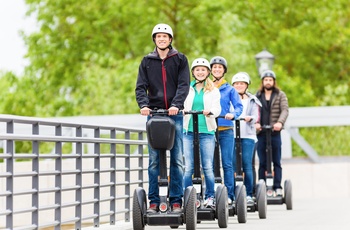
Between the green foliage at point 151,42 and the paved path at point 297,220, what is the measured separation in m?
23.3

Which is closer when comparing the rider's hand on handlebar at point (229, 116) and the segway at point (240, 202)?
the rider's hand on handlebar at point (229, 116)

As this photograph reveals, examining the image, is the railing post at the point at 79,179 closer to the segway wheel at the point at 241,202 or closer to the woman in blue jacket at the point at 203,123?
the woman in blue jacket at the point at 203,123

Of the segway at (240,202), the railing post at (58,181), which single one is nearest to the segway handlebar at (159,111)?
the railing post at (58,181)

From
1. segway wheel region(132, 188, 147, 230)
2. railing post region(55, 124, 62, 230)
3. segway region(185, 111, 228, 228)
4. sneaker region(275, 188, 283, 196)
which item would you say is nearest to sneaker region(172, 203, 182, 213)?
segway wheel region(132, 188, 147, 230)

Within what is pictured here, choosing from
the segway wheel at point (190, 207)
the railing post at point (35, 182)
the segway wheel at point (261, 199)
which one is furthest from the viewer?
the segway wheel at point (261, 199)

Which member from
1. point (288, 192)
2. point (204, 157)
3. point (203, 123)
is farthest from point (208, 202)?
point (288, 192)

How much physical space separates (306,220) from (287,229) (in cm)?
197

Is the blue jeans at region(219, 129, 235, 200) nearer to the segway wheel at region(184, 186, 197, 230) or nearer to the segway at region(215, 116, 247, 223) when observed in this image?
the segway at region(215, 116, 247, 223)

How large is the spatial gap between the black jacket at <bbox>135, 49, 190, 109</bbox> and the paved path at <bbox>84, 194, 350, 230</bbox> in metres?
2.00

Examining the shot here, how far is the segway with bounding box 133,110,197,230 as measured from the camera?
11680 millimetres

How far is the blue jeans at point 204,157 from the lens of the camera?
13.2 meters

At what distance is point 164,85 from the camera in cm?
1198

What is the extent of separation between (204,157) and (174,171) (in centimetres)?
128

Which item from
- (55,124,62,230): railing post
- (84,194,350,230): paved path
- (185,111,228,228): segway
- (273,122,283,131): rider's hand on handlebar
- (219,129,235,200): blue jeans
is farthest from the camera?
(273,122,283,131): rider's hand on handlebar
